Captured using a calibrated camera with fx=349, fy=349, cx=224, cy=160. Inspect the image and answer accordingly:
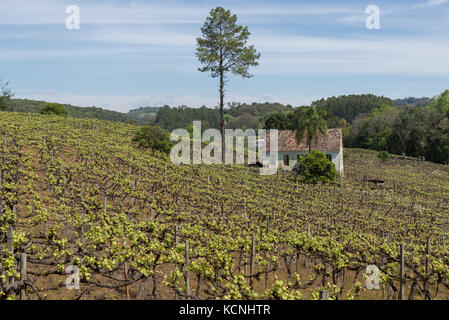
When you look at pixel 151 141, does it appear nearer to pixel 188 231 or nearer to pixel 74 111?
pixel 188 231

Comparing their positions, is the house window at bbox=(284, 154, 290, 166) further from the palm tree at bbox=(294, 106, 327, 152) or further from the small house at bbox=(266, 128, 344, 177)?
the palm tree at bbox=(294, 106, 327, 152)

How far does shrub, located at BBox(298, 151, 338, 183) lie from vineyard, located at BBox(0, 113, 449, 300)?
5.02 ft

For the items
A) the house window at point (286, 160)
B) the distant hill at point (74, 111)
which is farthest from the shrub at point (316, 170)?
the distant hill at point (74, 111)

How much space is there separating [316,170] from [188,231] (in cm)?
2229

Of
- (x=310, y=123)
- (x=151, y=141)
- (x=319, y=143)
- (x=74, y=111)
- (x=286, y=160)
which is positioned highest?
(x=74, y=111)

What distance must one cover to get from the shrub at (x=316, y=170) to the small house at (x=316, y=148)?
8145 millimetres

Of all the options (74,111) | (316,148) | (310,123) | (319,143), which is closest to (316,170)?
(310,123)

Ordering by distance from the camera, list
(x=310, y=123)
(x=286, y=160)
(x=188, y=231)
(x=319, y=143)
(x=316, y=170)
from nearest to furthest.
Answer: (x=188, y=231)
(x=316, y=170)
(x=310, y=123)
(x=319, y=143)
(x=286, y=160)

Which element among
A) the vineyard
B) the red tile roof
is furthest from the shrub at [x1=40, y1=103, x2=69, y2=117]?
the red tile roof

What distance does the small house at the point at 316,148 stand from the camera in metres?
41.1

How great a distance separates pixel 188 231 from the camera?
12.0 m

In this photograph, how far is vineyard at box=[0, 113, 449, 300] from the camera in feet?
30.1

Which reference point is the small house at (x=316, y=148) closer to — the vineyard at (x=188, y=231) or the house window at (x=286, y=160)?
the house window at (x=286, y=160)
